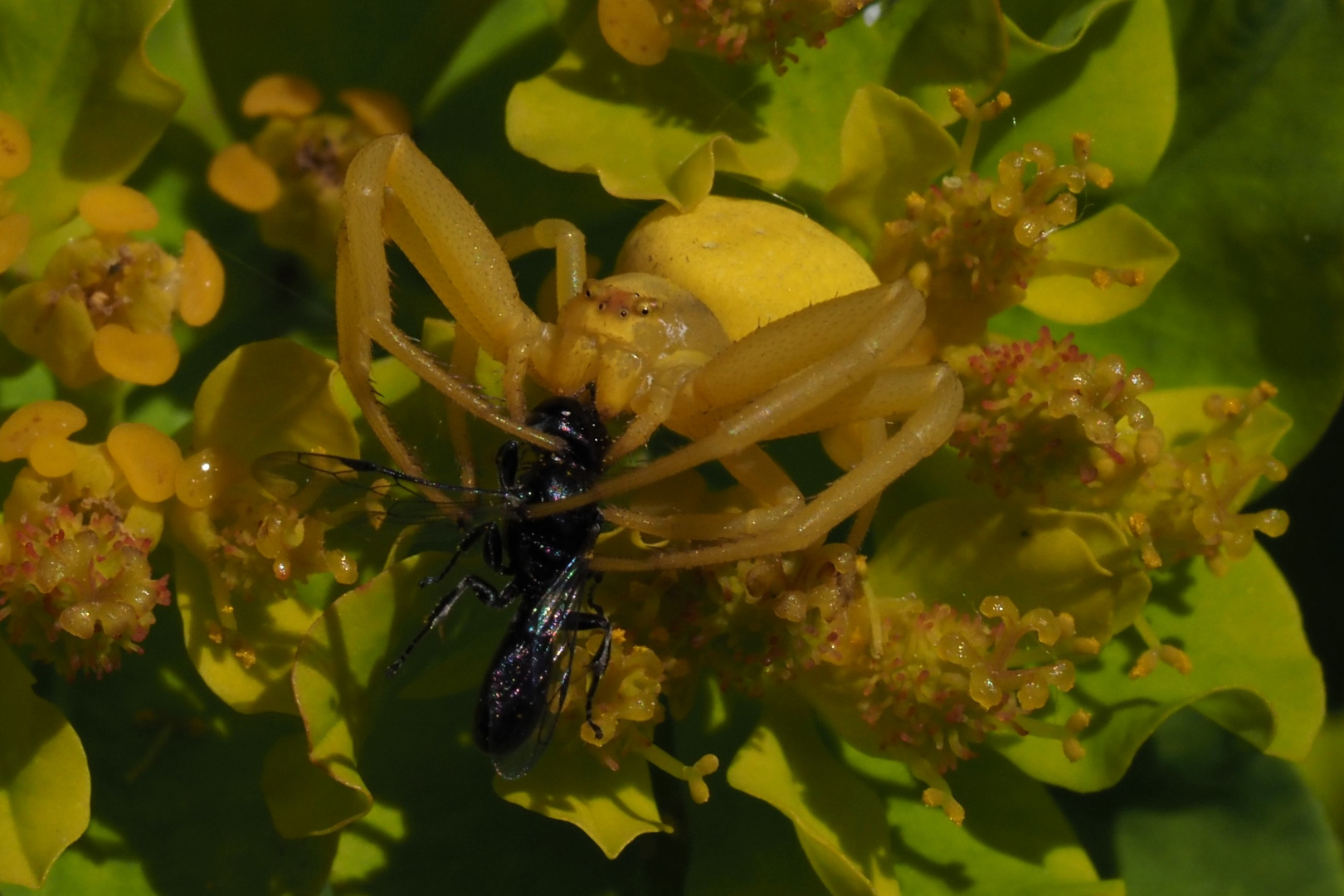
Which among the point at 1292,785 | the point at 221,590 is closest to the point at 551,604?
the point at 221,590

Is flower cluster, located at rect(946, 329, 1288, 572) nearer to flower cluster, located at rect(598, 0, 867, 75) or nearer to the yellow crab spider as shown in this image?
the yellow crab spider

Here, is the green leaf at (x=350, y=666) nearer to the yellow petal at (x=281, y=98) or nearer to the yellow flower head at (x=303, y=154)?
the yellow flower head at (x=303, y=154)

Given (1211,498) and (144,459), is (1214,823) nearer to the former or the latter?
(1211,498)

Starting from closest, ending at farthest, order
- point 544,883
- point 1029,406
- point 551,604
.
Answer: point 551,604
point 1029,406
point 544,883

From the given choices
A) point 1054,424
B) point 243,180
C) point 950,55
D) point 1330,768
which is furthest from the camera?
point 1330,768

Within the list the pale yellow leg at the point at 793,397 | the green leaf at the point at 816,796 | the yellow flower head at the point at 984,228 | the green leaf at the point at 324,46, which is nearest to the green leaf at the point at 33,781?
the pale yellow leg at the point at 793,397

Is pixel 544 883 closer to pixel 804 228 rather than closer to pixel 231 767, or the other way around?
pixel 231 767

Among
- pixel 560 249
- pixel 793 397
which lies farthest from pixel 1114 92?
pixel 560 249
